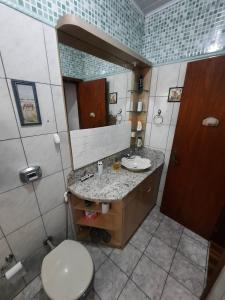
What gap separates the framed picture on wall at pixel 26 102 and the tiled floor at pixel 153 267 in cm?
144

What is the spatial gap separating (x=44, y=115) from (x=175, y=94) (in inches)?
54.5

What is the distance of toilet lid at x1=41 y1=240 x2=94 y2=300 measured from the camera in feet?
2.68

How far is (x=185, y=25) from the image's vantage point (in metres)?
1.33

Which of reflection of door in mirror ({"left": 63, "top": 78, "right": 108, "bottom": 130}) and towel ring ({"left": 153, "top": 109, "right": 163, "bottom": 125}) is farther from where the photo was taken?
towel ring ({"left": 153, "top": 109, "right": 163, "bottom": 125})

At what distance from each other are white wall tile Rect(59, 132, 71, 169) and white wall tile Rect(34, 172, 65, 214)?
10 cm

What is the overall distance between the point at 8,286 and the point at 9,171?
966 mm

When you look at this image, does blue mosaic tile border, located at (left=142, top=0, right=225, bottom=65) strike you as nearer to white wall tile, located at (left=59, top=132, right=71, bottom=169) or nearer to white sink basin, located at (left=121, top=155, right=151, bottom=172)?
white sink basin, located at (left=121, top=155, right=151, bottom=172)

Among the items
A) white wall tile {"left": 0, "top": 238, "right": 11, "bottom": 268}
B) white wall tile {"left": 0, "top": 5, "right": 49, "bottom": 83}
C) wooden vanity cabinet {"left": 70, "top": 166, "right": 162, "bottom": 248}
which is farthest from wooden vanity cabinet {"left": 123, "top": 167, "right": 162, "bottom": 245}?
white wall tile {"left": 0, "top": 5, "right": 49, "bottom": 83}

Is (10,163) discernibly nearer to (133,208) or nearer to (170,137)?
(133,208)

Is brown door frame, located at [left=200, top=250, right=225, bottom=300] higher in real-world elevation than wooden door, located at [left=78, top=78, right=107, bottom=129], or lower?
lower

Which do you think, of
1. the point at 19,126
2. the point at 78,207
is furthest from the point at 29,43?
the point at 78,207

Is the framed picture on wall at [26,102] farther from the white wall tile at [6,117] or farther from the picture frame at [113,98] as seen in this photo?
the picture frame at [113,98]

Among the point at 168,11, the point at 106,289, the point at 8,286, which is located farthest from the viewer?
the point at 168,11

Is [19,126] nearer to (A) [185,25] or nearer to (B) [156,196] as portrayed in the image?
(A) [185,25]
